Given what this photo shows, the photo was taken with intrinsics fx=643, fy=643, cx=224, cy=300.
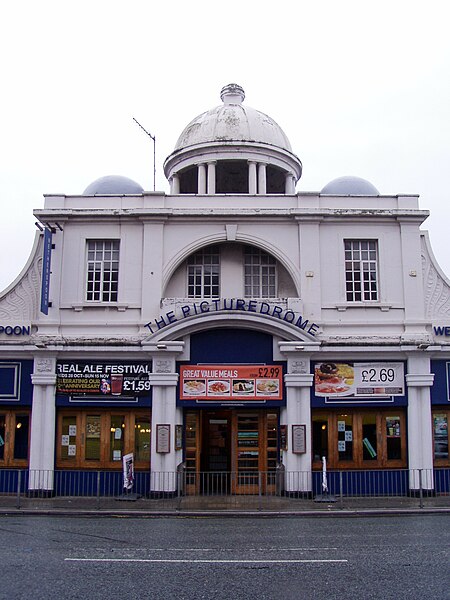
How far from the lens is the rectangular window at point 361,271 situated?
19969mm

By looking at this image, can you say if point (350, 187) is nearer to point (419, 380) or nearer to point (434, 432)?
point (419, 380)

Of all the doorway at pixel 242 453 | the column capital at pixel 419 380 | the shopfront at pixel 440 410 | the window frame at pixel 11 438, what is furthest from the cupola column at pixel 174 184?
the shopfront at pixel 440 410

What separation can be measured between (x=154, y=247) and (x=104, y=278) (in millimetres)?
1875

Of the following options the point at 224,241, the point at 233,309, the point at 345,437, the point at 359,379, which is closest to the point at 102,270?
the point at 224,241

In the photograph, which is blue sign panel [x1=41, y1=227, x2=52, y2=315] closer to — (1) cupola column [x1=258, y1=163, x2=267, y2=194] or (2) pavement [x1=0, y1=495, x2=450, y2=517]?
(2) pavement [x1=0, y1=495, x2=450, y2=517]

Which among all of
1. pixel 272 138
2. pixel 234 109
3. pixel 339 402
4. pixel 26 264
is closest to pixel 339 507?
pixel 339 402

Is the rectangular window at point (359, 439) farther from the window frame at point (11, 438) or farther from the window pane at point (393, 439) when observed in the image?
the window frame at point (11, 438)

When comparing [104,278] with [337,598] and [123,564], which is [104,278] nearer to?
[123,564]

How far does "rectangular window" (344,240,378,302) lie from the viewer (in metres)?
20.0

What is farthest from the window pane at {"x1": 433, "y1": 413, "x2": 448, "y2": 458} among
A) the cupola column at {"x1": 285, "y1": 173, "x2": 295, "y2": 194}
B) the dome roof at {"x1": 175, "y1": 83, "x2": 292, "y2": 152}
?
the dome roof at {"x1": 175, "y1": 83, "x2": 292, "y2": 152}

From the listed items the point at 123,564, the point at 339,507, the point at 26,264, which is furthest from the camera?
the point at 26,264

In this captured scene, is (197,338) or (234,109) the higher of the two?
(234,109)

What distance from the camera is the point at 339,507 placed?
53.7 feet

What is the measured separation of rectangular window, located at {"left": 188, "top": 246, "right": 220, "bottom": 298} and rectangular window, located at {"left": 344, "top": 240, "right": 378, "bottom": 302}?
412 cm
